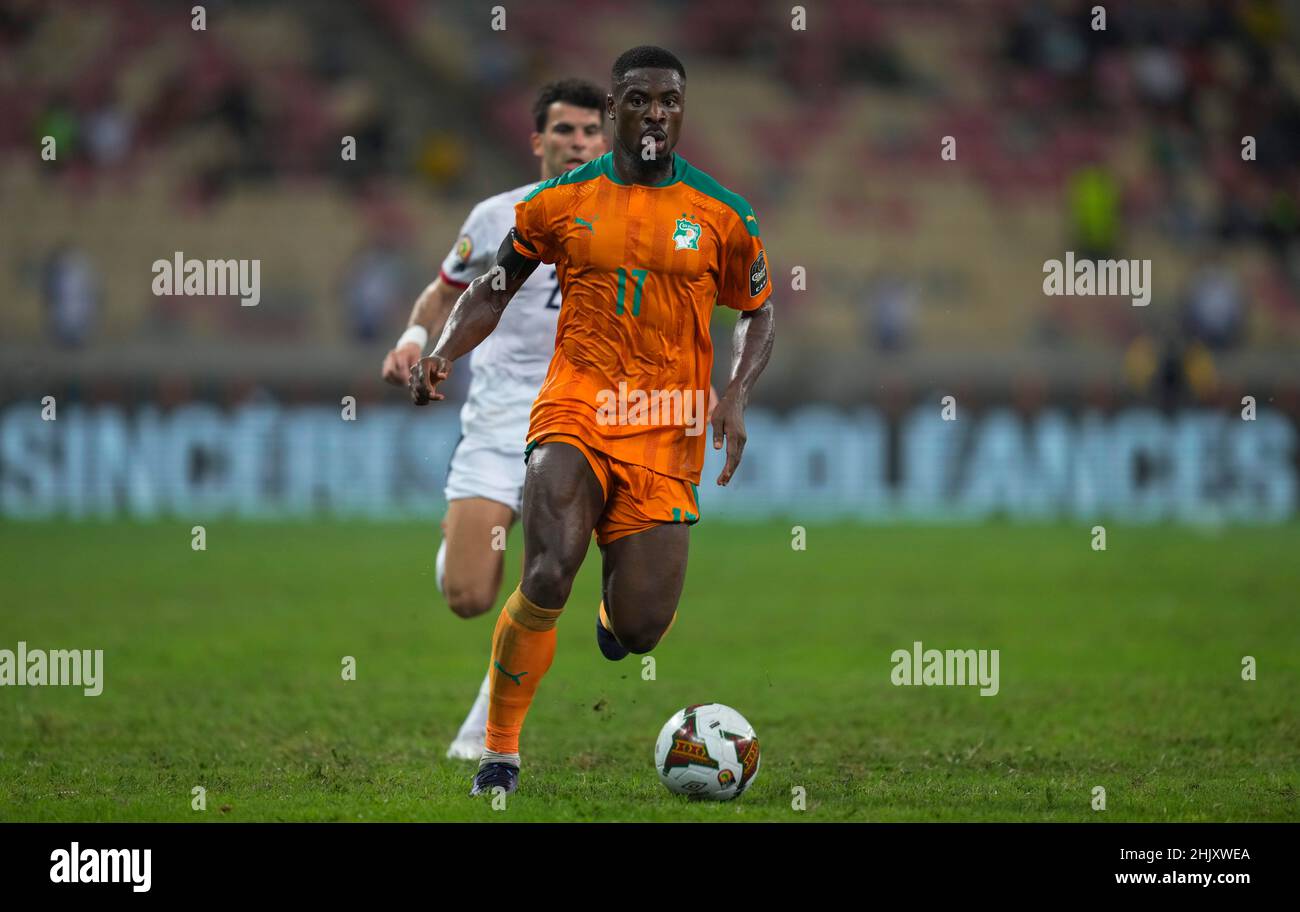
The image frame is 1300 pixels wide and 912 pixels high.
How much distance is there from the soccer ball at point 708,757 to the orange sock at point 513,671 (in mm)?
528

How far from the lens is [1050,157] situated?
91.6 ft

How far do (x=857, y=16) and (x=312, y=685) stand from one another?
2299cm

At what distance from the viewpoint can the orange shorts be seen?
235 inches

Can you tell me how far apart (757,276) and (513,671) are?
171cm

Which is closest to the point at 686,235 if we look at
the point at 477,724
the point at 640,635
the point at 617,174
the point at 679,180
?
the point at 679,180

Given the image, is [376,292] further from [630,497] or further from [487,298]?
[630,497]

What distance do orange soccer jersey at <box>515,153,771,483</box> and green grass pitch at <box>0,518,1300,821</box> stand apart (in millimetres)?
1344

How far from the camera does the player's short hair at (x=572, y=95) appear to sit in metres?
7.29

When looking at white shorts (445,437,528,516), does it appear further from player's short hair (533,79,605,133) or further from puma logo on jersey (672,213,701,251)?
puma logo on jersey (672,213,701,251)

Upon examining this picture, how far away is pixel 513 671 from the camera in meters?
6.11

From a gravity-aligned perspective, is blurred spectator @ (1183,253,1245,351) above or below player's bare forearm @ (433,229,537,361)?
above

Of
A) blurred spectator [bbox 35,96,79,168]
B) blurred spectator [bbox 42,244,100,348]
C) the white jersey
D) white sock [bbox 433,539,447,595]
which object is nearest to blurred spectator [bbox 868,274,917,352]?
blurred spectator [bbox 42,244,100,348]
